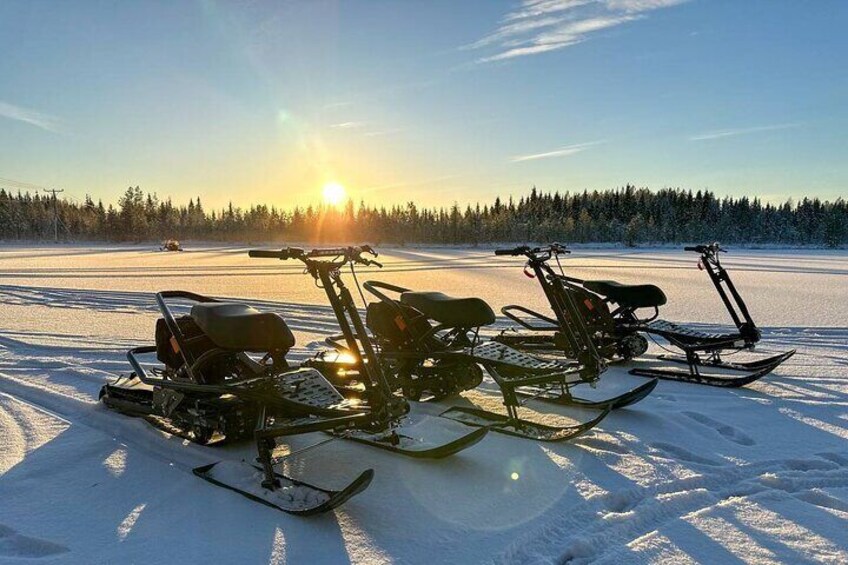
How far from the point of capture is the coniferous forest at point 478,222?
9550cm

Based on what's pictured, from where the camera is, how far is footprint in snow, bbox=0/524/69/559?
111 inches

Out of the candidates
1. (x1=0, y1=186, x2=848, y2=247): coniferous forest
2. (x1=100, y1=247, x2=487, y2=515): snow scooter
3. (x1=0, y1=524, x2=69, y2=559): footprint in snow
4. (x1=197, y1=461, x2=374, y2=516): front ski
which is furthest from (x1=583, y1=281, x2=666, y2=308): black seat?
(x1=0, y1=186, x2=848, y2=247): coniferous forest

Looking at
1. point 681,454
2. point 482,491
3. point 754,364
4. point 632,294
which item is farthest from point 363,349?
point 754,364

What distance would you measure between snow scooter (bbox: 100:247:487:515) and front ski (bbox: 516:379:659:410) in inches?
53.5

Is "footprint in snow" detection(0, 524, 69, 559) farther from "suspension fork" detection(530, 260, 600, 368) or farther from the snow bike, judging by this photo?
"suspension fork" detection(530, 260, 600, 368)

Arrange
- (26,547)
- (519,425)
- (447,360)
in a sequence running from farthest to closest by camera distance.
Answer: (447,360) < (519,425) < (26,547)

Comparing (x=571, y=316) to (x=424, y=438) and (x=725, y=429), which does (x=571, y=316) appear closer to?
(x=725, y=429)

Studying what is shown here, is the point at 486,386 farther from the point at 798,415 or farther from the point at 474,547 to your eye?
the point at 474,547

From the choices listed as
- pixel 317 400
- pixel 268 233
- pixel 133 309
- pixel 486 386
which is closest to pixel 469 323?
pixel 486 386

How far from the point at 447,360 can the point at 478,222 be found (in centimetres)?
9812

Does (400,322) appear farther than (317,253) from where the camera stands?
Yes

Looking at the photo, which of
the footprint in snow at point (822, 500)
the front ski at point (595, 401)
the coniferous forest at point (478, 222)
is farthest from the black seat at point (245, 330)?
the coniferous forest at point (478, 222)

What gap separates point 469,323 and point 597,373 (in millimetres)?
1291

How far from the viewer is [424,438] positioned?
176 inches
